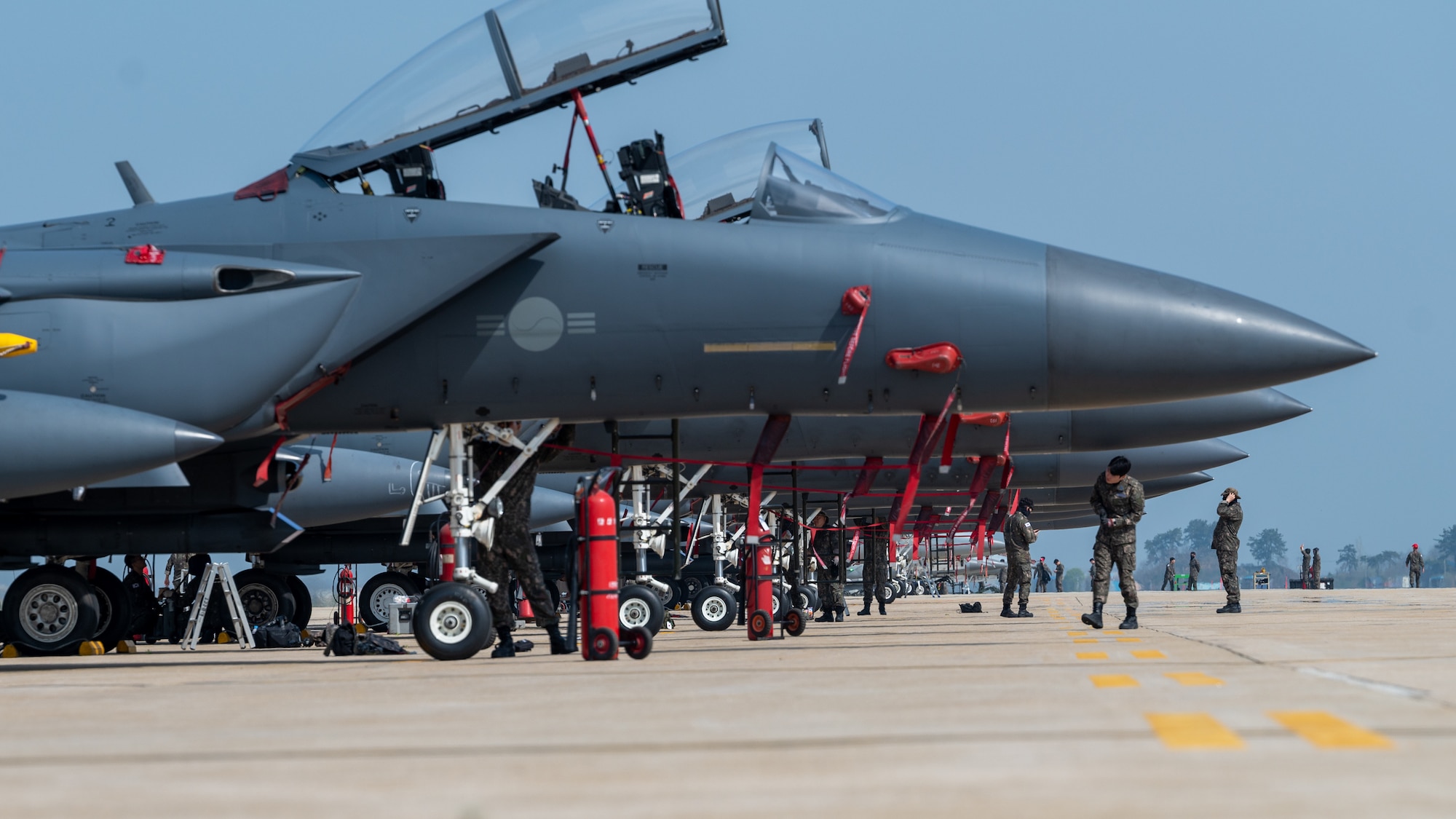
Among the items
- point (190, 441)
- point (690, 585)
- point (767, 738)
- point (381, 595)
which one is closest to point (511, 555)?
point (190, 441)

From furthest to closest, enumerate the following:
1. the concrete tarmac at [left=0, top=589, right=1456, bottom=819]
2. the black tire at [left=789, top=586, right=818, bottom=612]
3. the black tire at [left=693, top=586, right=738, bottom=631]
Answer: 1. the black tire at [left=693, top=586, right=738, bottom=631]
2. the black tire at [left=789, top=586, right=818, bottom=612]
3. the concrete tarmac at [left=0, top=589, right=1456, bottom=819]

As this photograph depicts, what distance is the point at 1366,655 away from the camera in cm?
789

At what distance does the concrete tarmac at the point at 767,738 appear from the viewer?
304 cm

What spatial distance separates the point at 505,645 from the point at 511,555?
640mm

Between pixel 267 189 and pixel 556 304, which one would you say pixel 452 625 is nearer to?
pixel 556 304

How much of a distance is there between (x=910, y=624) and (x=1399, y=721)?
13.4 metres

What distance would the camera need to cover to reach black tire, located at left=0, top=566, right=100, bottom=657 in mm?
13086

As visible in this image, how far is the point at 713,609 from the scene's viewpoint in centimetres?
1598

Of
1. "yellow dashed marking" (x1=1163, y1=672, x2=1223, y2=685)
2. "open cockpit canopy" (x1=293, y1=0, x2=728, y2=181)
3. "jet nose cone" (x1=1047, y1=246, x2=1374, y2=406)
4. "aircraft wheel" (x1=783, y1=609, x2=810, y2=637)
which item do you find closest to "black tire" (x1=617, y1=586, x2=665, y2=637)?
"aircraft wheel" (x1=783, y1=609, x2=810, y2=637)

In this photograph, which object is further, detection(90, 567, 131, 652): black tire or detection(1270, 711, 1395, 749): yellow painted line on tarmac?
detection(90, 567, 131, 652): black tire

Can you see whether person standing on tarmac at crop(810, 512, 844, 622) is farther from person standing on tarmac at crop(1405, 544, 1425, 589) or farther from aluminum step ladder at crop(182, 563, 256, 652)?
person standing on tarmac at crop(1405, 544, 1425, 589)

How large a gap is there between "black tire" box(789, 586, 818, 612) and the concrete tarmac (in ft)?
19.0

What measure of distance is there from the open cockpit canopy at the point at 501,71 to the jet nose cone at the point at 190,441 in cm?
217

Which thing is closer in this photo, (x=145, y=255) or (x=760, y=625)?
(x=145, y=255)
